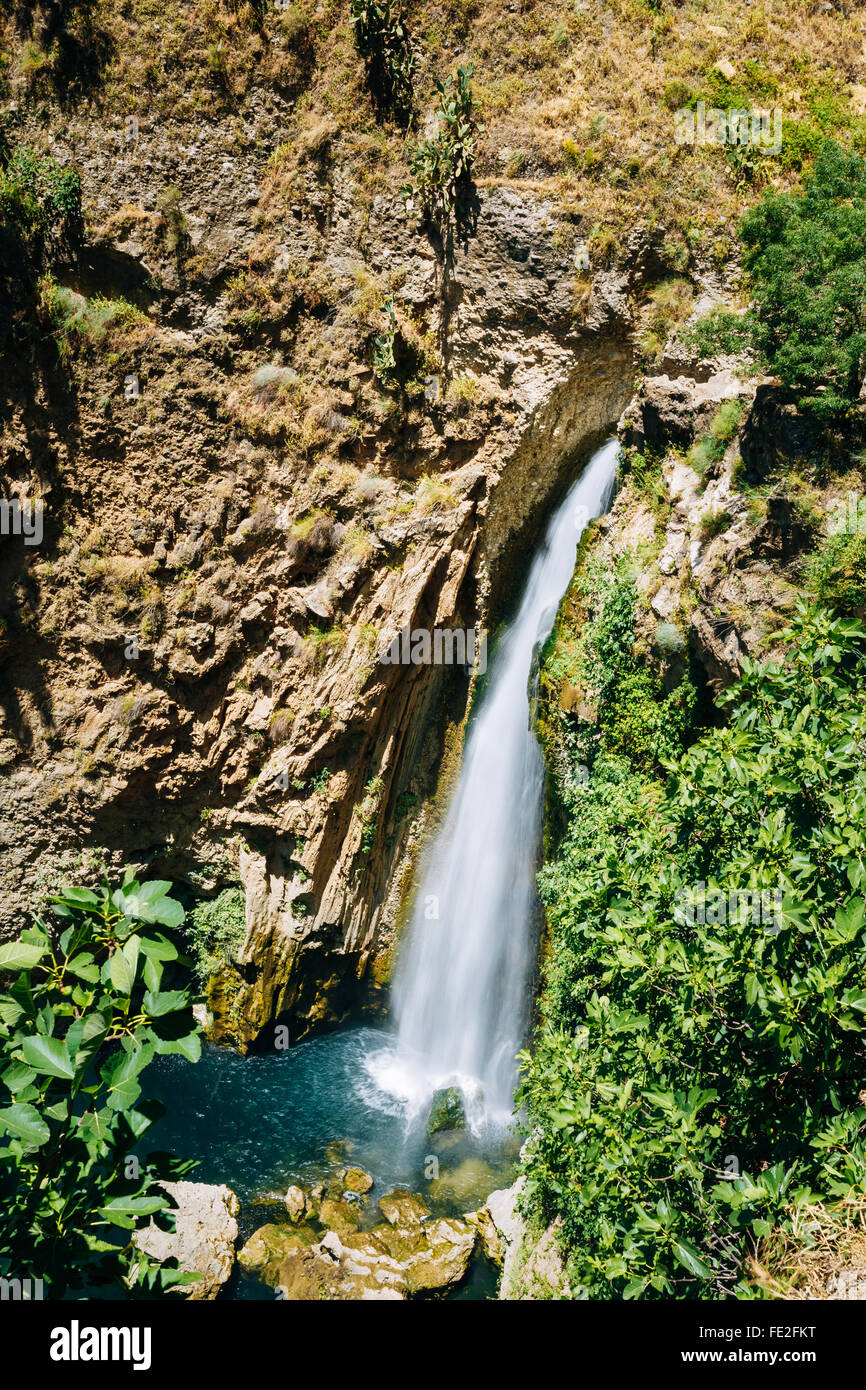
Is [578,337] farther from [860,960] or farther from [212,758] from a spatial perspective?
[860,960]

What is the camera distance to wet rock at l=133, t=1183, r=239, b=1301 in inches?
423

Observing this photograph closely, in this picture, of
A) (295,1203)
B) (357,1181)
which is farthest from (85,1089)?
(357,1181)

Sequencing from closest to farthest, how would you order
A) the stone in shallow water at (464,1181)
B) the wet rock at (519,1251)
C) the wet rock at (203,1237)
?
1. the wet rock at (519,1251)
2. the wet rock at (203,1237)
3. the stone in shallow water at (464,1181)

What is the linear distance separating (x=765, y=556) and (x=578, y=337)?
5.88m

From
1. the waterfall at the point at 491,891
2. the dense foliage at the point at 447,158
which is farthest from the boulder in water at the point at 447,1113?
the dense foliage at the point at 447,158

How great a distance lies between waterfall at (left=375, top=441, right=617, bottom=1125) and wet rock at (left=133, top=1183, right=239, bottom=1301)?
11.4 feet

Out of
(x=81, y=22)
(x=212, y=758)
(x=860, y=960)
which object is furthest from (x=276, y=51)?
(x=860, y=960)

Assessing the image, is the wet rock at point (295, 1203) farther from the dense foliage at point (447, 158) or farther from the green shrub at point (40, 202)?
the green shrub at point (40, 202)

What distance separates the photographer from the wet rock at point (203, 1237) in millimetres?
10742

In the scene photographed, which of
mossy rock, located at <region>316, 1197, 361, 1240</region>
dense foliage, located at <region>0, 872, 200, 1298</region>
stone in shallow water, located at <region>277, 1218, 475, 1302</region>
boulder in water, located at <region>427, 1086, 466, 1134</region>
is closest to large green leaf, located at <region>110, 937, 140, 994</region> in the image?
dense foliage, located at <region>0, 872, 200, 1298</region>

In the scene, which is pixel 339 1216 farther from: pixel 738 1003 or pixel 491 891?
pixel 738 1003

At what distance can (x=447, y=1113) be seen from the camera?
44.2ft

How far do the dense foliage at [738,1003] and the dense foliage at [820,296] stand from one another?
14.4ft

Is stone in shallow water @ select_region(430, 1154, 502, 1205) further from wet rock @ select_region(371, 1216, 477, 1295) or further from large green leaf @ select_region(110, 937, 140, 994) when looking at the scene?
large green leaf @ select_region(110, 937, 140, 994)
